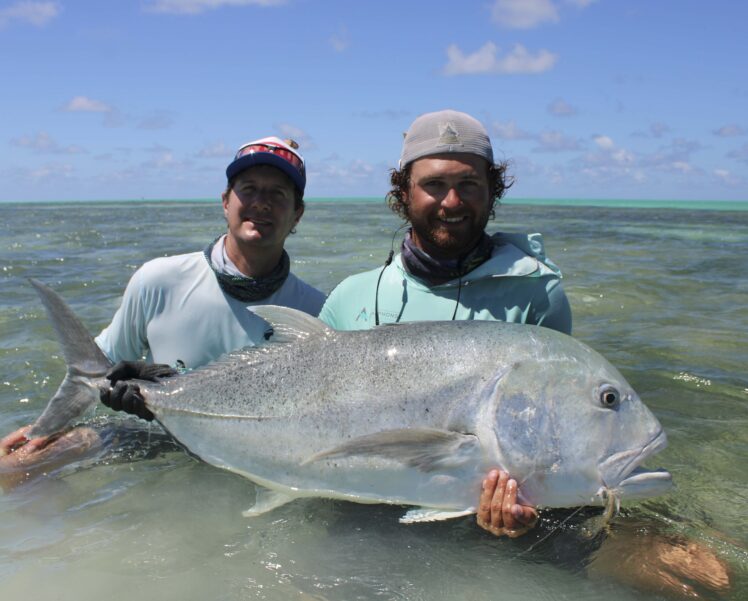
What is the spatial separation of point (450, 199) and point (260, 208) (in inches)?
58.9

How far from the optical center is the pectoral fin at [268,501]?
3.42 metres

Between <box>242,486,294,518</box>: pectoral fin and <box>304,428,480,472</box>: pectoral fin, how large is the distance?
628 millimetres

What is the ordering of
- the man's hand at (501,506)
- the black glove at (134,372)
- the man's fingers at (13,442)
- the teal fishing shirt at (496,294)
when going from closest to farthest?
the man's hand at (501,506), the teal fishing shirt at (496,294), the black glove at (134,372), the man's fingers at (13,442)

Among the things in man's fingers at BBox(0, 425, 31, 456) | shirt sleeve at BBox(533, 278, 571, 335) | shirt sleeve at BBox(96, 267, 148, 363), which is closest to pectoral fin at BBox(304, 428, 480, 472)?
shirt sleeve at BBox(533, 278, 571, 335)

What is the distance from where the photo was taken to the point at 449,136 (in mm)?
3641

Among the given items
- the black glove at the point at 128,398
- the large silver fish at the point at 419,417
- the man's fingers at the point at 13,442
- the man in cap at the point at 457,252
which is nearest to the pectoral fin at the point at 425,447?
the large silver fish at the point at 419,417

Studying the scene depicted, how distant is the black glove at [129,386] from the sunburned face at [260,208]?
1.05 metres

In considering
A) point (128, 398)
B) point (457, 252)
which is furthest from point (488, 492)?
point (128, 398)

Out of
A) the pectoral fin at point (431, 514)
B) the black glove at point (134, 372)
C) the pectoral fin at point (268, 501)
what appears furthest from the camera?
the black glove at point (134, 372)

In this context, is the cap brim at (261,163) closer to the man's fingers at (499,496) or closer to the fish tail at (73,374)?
the fish tail at (73,374)

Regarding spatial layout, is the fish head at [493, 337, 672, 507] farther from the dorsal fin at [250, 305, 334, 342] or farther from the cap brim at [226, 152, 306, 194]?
the cap brim at [226, 152, 306, 194]

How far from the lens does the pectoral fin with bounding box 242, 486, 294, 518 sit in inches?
134

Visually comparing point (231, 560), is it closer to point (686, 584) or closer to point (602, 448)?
point (602, 448)

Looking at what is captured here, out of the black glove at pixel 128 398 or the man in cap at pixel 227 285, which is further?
the man in cap at pixel 227 285
